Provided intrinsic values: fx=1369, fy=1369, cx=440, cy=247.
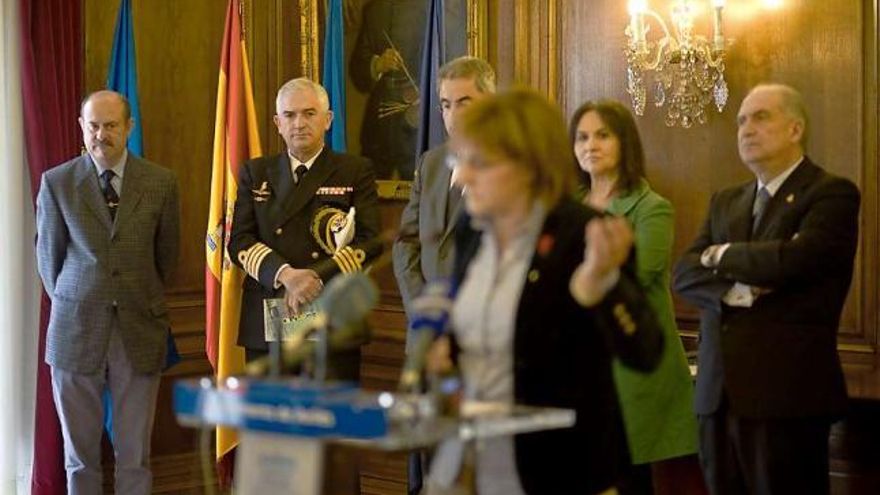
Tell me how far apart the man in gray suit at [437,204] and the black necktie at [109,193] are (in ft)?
3.70

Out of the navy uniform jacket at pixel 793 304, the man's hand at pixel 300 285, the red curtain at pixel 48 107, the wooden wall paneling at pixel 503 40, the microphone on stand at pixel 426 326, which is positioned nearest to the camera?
the microphone on stand at pixel 426 326

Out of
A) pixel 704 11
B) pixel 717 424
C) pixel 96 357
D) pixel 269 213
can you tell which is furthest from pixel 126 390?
pixel 704 11

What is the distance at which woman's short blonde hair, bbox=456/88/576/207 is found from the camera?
2371 millimetres

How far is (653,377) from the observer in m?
4.04

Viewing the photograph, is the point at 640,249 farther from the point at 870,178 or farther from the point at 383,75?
the point at 383,75

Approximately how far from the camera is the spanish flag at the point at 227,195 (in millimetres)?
5566

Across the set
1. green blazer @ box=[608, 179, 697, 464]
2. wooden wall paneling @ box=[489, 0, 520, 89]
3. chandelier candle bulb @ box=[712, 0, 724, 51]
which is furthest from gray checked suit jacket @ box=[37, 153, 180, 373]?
chandelier candle bulb @ box=[712, 0, 724, 51]

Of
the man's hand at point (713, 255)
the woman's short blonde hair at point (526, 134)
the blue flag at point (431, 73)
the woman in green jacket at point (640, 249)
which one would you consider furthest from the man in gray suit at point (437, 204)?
the woman's short blonde hair at point (526, 134)

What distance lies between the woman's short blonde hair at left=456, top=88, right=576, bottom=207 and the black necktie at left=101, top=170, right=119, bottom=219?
289cm

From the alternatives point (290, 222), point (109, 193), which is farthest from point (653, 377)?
point (109, 193)

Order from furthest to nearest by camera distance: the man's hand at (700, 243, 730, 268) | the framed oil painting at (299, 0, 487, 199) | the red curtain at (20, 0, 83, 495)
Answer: the framed oil painting at (299, 0, 487, 199) < the red curtain at (20, 0, 83, 495) < the man's hand at (700, 243, 730, 268)

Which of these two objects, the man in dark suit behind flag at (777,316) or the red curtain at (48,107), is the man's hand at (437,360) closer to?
the man in dark suit behind flag at (777,316)

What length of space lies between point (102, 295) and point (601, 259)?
3.08 metres

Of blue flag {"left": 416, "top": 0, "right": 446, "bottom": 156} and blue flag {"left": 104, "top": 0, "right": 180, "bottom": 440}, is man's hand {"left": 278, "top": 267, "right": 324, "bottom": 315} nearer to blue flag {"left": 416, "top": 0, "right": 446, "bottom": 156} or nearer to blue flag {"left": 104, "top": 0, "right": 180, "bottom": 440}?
Answer: blue flag {"left": 416, "top": 0, "right": 446, "bottom": 156}
